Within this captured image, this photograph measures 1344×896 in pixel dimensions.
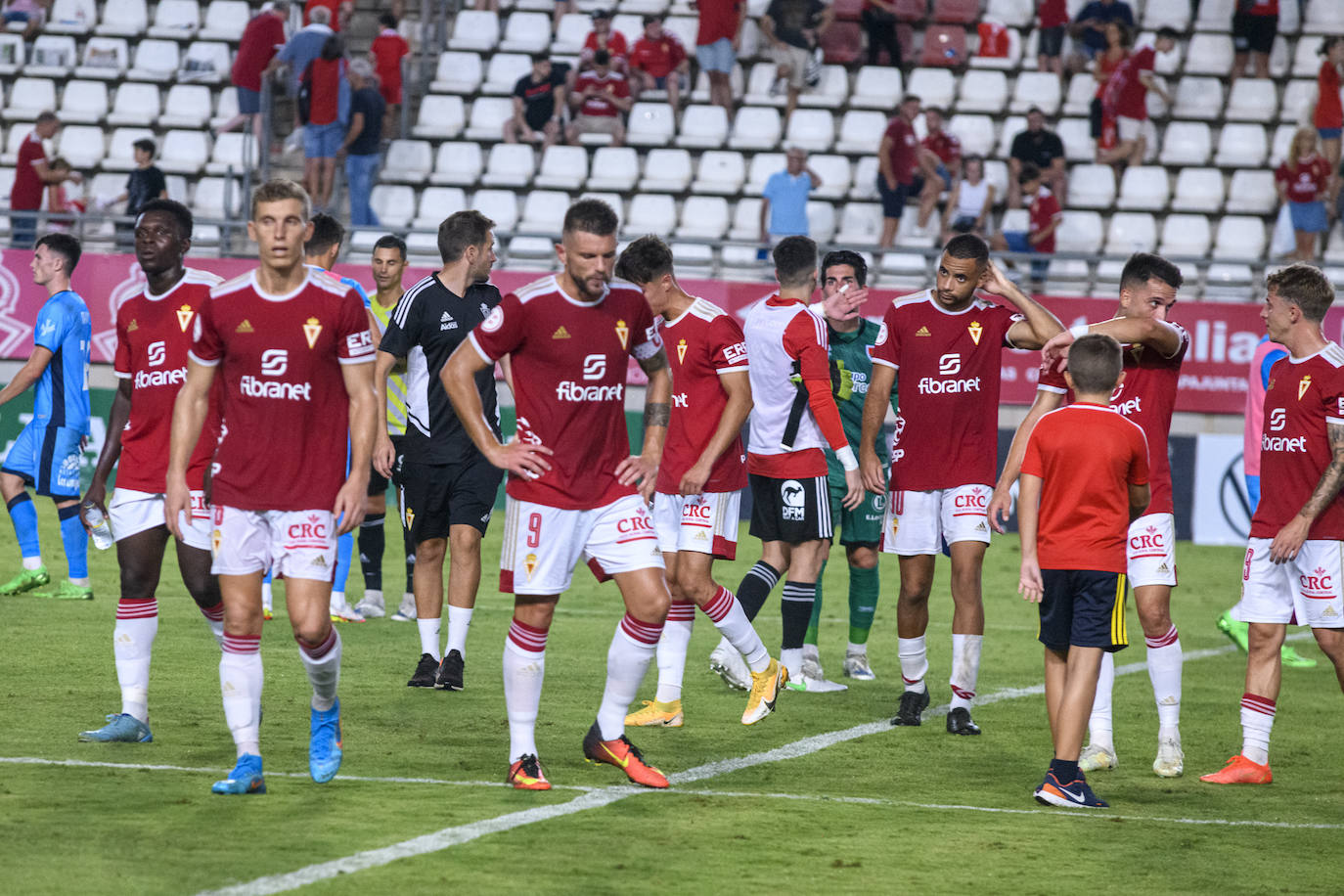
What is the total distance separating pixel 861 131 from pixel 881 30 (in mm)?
1529

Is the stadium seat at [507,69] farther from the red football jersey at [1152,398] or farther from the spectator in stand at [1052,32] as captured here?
the red football jersey at [1152,398]

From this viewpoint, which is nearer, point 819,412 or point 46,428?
point 819,412

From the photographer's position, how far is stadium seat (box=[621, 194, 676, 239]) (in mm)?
22078

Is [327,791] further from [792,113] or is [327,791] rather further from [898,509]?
[792,113]

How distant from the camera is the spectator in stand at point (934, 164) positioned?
2130 cm

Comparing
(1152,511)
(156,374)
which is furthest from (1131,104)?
A: (156,374)

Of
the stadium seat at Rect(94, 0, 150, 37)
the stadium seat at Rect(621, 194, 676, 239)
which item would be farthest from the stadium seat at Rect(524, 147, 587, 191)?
the stadium seat at Rect(94, 0, 150, 37)

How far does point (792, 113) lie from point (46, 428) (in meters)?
13.2

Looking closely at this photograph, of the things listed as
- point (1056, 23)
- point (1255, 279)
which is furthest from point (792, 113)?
point (1255, 279)

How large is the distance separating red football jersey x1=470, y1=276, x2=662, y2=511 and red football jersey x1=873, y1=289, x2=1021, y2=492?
2221mm

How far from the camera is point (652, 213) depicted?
22.2 m

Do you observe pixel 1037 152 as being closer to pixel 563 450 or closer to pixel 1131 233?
pixel 1131 233

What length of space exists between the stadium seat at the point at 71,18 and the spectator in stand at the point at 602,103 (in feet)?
25.1

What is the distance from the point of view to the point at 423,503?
9.62 metres
